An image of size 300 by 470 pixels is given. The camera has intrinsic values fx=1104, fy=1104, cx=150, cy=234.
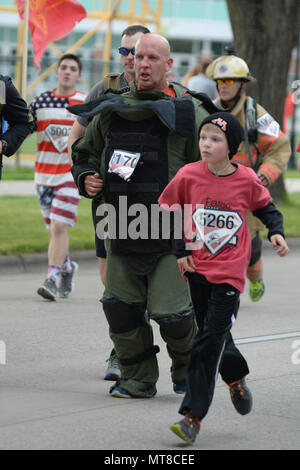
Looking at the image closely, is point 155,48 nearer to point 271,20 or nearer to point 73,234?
point 73,234

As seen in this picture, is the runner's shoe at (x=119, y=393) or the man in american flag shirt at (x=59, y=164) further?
the man in american flag shirt at (x=59, y=164)

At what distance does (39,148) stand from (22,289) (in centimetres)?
134

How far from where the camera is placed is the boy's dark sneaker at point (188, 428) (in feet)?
16.4

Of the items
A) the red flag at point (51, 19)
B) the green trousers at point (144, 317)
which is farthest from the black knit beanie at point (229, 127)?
the red flag at point (51, 19)

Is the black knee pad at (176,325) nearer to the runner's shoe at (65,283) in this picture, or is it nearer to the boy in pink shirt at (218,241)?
the boy in pink shirt at (218,241)

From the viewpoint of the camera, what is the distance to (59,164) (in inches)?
396

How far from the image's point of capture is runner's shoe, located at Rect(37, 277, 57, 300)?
968 centimetres

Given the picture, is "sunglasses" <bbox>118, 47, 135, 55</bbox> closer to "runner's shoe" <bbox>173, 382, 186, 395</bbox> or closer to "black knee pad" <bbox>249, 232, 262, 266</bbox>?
"runner's shoe" <bbox>173, 382, 186, 395</bbox>

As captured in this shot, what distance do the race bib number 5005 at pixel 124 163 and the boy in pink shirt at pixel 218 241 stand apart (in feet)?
1.50

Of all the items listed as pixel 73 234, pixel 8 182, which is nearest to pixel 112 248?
pixel 73 234

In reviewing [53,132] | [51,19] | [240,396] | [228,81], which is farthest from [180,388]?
[51,19]

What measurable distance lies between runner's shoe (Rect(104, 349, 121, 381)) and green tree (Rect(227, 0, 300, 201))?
1084 cm

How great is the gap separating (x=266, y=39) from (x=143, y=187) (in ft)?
37.8

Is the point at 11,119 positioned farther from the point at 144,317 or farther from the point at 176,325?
the point at 176,325
